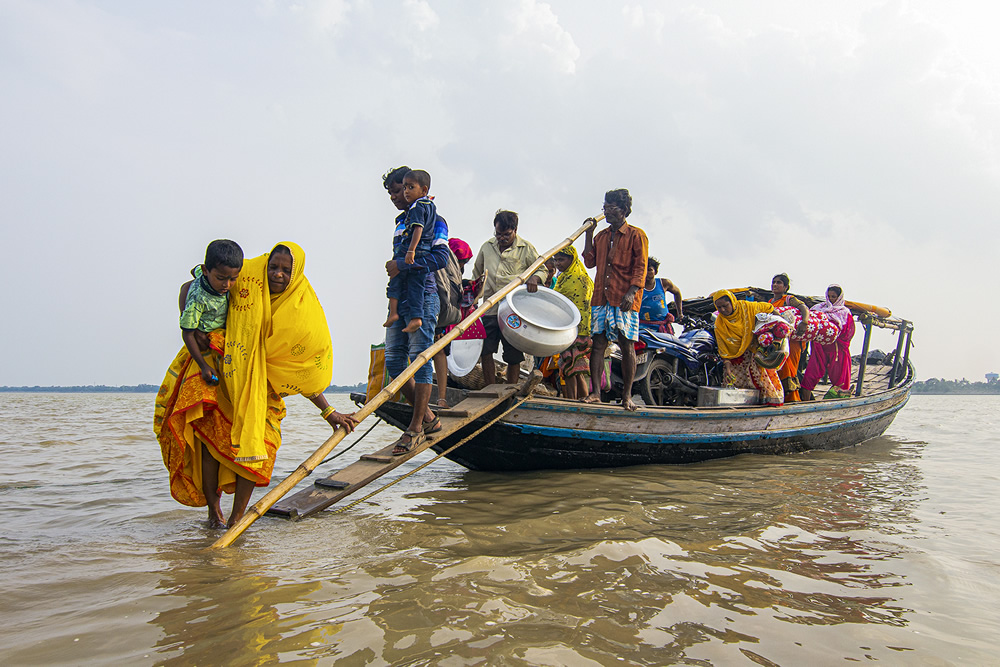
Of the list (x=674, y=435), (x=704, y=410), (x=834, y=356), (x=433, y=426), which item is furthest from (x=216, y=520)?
(x=834, y=356)

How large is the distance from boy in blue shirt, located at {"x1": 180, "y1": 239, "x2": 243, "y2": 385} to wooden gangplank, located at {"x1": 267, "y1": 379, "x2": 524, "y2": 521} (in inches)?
42.0

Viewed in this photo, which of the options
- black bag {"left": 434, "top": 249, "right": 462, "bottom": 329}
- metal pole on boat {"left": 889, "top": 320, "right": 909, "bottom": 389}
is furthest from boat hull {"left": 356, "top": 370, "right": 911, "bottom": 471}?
metal pole on boat {"left": 889, "top": 320, "right": 909, "bottom": 389}

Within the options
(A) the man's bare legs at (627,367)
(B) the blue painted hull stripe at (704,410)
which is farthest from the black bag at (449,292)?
(A) the man's bare legs at (627,367)

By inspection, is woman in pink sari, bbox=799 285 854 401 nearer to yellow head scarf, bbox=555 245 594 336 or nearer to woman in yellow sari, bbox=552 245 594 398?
woman in yellow sari, bbox=552 245 594 398

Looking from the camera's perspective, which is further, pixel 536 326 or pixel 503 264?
pixel 503 264

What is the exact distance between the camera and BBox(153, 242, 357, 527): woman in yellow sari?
302cm

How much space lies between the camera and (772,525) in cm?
344

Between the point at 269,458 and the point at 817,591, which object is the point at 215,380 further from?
the point at 817,591

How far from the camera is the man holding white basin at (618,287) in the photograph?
517 centimetres

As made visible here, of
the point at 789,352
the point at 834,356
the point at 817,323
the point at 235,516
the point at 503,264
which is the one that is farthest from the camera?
the point at 834,356

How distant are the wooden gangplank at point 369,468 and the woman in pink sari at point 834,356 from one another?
544 cm

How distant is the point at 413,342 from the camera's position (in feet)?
13.1

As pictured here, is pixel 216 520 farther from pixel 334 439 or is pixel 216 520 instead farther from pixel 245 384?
pixel 245 384

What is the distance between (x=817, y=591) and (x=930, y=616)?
0.38 meters
